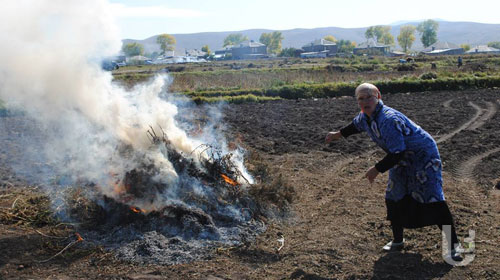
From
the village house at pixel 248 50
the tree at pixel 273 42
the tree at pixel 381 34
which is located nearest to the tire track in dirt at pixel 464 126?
the village house at pixel 248 50

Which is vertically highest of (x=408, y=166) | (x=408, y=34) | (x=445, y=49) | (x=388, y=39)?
(x=408, y=34)

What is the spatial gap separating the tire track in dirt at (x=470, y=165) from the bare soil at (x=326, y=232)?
0.06 ft

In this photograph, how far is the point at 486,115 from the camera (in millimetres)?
14594

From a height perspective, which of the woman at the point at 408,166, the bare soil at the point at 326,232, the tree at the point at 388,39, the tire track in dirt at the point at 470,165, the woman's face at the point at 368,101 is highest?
the tree at the point at 388,39

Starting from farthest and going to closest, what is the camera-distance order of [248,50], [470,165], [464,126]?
[248,50]
[464,126]
[470,165]

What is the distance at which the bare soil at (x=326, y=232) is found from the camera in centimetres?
439

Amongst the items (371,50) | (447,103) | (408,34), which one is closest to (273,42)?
(408,34)

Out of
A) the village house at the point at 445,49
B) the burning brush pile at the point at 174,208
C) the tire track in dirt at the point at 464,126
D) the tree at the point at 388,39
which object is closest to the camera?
the burning brush pile at the point at 174,208

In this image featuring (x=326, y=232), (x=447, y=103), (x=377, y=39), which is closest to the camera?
(x=326, y=232)

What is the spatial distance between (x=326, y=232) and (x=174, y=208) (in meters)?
2.00

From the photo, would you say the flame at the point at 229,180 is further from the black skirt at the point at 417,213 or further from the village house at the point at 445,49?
the village house at the point at 445,49

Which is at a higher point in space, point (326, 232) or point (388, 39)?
point (388, 39)

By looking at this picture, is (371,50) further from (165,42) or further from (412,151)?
(412,151)

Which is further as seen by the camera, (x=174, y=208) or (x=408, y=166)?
(x=174, y=208)
